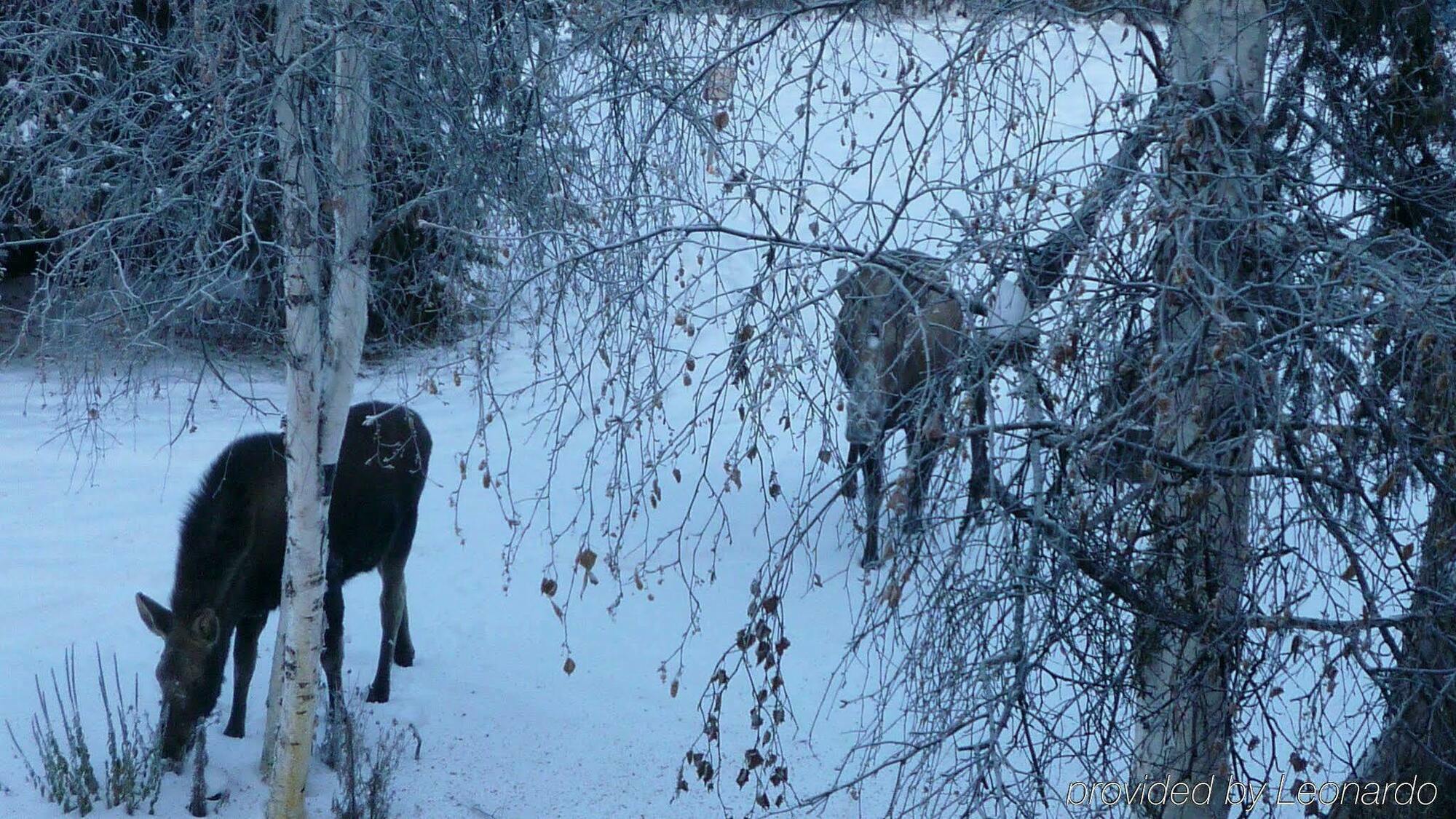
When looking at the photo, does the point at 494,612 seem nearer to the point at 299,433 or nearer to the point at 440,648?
the point at 440,648

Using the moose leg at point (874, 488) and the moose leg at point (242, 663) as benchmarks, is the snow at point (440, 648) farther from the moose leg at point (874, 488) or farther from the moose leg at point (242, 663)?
the moose leg at point (874, 488)

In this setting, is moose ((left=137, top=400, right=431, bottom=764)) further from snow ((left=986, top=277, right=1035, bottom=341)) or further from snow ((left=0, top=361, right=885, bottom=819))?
snow ((left=986, top=277, right=1035, bottom=341))

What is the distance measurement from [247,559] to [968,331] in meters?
4.30

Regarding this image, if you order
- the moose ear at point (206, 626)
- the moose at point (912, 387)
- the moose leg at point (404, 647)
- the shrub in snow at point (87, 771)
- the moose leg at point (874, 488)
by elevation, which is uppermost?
the moose at point (912, 387)

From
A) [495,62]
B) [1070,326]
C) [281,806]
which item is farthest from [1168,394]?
[281,806]

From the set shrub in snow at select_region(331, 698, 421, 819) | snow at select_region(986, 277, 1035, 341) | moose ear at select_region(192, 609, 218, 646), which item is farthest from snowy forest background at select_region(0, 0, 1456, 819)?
moose ear at select_region(192, 609, 218, 646)

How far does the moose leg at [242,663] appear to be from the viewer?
241 inches

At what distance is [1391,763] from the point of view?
165 inches

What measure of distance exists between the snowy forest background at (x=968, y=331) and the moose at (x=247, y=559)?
1.40 feet

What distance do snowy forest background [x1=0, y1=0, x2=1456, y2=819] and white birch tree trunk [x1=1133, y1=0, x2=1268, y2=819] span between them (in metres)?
0.03

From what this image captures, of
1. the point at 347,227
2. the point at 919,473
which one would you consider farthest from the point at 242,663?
the point at 919,473

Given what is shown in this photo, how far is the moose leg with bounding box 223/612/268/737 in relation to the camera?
613 cm

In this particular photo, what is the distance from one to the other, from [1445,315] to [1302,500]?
547mm

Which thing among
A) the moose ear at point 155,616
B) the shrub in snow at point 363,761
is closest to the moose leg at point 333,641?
the shrub in snow at point 363,761
